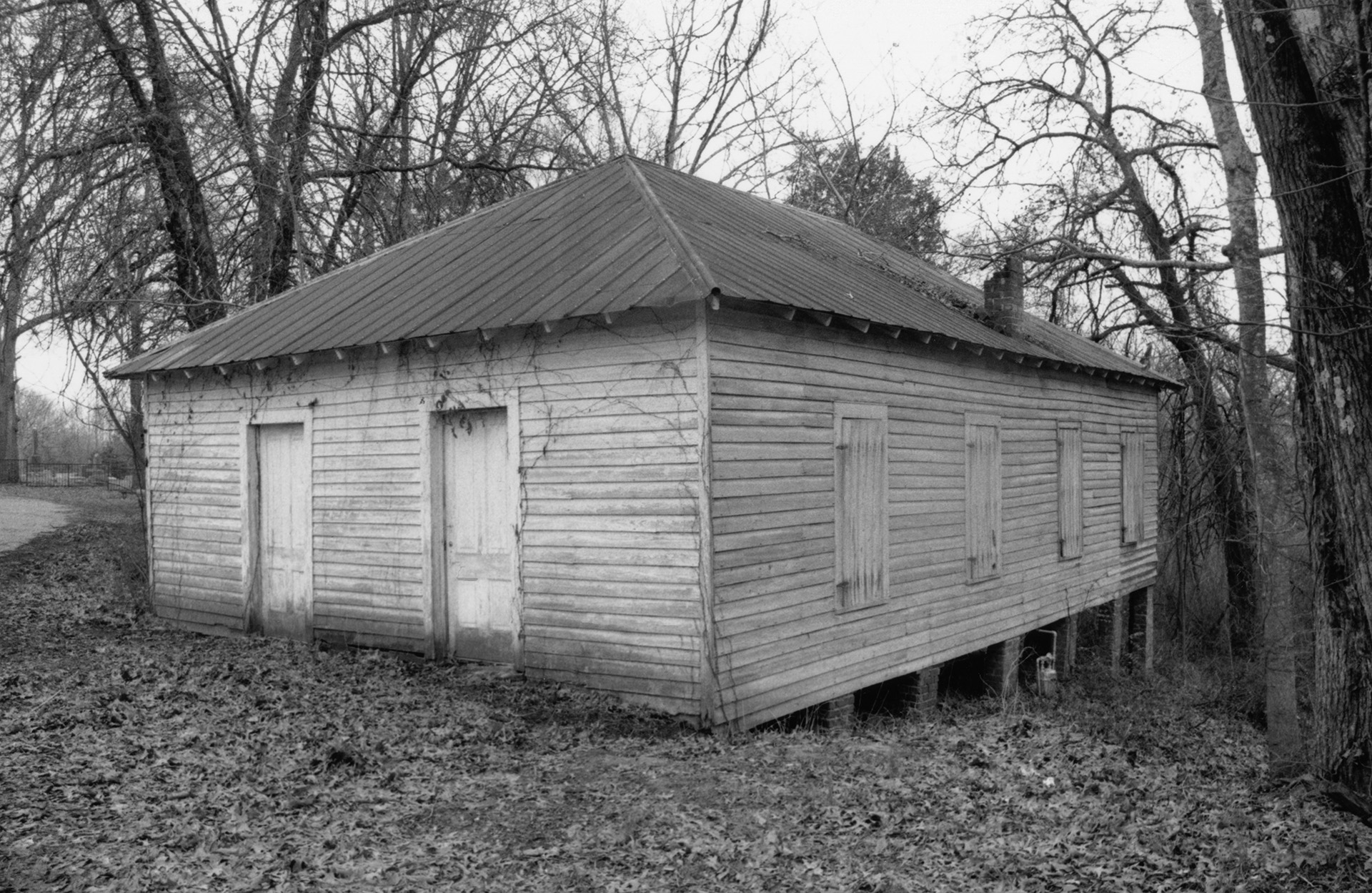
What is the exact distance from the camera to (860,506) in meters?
10.8

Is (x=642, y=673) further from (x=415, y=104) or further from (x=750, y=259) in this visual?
(x=415, y=104)

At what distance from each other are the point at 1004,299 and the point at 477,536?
746cm

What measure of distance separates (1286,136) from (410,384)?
756 centimetres

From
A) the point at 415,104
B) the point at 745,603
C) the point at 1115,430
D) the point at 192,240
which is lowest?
the point at 745,603

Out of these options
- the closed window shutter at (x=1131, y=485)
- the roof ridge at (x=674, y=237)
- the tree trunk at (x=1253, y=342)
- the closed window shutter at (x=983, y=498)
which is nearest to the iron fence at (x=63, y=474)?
the roof ridge at (x=674, y=237)

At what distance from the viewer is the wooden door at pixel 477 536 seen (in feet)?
34.1

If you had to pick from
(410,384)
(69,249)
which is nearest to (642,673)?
(410,384)

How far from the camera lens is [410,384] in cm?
1100

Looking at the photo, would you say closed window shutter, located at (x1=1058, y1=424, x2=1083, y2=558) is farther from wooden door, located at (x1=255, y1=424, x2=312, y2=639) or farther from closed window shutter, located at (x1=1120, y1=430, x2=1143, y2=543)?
wooden door, located at (x1=255, y1=424, x2=312, y2=639)

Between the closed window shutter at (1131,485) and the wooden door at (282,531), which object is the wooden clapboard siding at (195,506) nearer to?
the wooden door at (282,531)

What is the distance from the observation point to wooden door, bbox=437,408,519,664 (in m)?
10.4

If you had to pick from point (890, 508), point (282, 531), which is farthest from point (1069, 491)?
point (282, 531)

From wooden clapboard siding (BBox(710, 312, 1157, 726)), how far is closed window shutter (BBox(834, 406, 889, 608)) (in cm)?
14

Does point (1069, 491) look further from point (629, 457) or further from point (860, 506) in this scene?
point (629, 457)
